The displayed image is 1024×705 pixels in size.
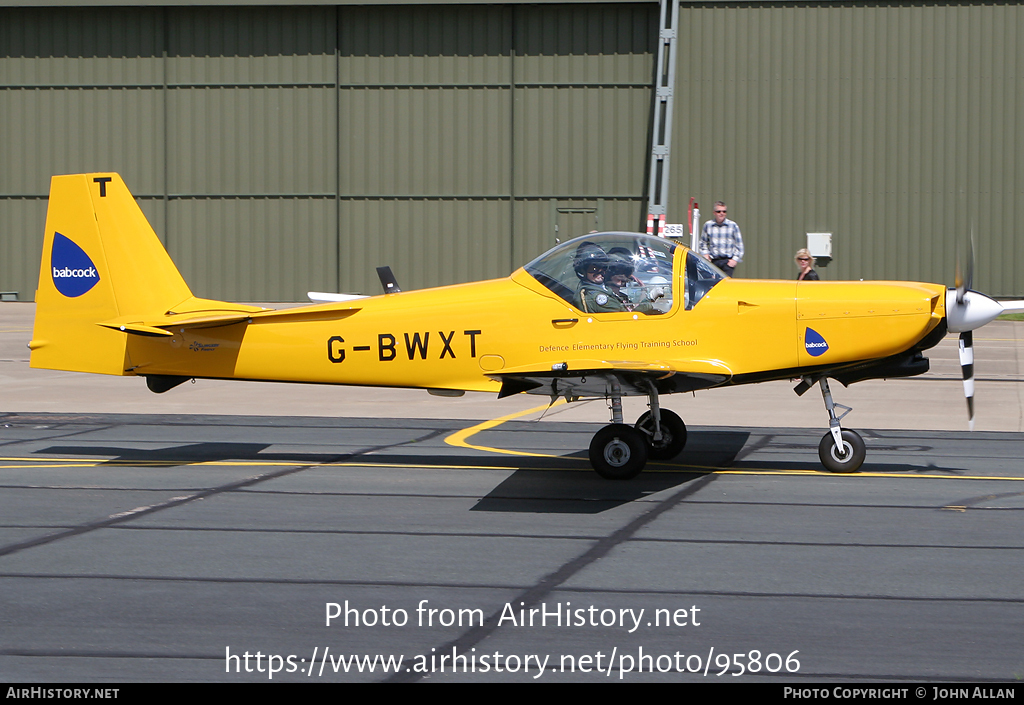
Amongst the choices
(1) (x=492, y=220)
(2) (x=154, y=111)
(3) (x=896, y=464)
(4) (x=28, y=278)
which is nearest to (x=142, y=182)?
(2) (x=154, y=111)

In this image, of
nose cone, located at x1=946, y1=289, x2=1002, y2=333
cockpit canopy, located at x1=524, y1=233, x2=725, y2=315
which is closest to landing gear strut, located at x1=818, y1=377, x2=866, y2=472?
nose cone, located at x1=946, y1=289, x2=1002, y2=333

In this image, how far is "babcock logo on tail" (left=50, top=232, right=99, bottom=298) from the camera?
10.6 meters

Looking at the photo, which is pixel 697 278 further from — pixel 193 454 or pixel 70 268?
pixel 70 268

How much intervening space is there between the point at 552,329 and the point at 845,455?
2710 mm

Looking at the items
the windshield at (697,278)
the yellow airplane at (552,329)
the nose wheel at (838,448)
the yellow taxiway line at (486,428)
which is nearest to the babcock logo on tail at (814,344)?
the yellow airplane at (552,329)

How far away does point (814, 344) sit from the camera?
9.31m

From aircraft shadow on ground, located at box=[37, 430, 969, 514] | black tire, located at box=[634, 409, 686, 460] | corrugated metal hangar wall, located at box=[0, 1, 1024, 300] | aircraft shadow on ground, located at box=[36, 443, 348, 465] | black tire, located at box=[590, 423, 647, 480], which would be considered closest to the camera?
aircraft shadow on ground, located at box=[37, 430, 969, 514]

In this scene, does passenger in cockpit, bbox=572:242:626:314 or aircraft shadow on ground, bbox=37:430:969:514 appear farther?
passenger in cockpit, bbox=572:242:626:314

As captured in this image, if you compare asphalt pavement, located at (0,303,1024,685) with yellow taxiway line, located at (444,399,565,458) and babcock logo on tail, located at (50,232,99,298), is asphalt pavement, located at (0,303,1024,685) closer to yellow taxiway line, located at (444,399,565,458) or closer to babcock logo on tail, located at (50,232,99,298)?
yellow taxiway line, located at (444,399,565,458)

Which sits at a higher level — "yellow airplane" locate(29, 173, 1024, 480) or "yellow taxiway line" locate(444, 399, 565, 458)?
"yellow airplane" locate(29, 173, 1024, 480)

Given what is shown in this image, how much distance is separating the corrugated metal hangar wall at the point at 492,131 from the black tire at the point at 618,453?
69.6 ft

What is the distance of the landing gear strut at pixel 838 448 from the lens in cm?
973

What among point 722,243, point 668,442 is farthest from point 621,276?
point 722,243

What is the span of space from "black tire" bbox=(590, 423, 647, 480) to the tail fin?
4.20m
